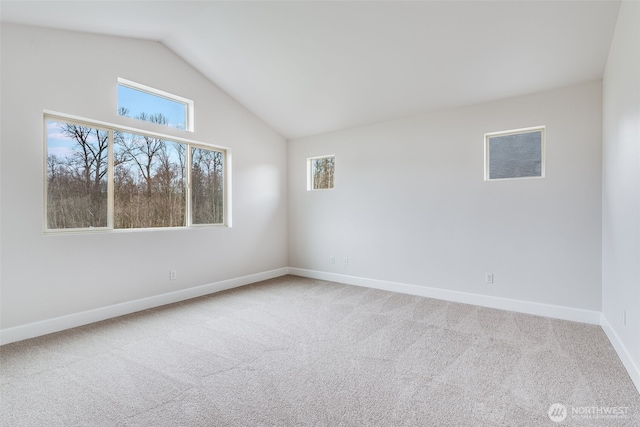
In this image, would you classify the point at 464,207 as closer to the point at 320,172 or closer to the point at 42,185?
the point at 320,172

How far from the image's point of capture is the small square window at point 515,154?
359 centimetres

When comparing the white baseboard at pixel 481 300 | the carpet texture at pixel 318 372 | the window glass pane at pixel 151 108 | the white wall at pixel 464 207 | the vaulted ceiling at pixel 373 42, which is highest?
the vaulted ceiling at pixel 373 42

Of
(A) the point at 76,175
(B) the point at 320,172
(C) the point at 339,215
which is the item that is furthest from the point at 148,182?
(C) the point at 339,215

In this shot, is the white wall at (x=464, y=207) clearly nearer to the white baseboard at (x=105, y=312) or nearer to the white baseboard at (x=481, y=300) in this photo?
the white baseboard at (x=481, y=300)

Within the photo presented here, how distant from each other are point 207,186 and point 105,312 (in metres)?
2.05

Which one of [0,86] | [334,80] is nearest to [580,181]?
[334,80]

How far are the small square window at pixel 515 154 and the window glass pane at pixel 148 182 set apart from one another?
4.06 meters

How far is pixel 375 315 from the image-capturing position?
3568mm

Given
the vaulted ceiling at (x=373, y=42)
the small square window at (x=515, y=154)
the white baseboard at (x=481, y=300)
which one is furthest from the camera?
the small square window at (x=515, y=154)

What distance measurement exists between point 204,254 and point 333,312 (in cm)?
206

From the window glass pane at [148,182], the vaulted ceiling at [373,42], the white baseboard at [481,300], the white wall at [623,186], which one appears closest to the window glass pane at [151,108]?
the window glass pane at [148,182]

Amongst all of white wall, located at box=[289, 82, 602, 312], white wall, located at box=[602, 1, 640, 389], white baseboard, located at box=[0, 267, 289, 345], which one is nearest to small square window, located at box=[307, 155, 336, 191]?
white wall, located at box=[289, 82, 602, 312]

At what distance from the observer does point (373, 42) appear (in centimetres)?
323

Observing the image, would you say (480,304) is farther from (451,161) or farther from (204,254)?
(204,254)
